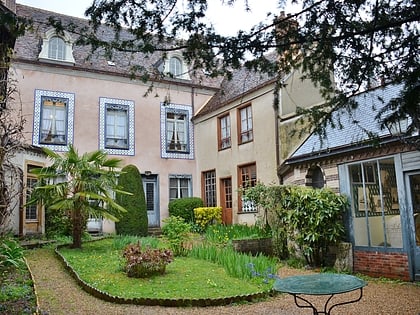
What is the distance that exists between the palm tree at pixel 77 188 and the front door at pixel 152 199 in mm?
6907

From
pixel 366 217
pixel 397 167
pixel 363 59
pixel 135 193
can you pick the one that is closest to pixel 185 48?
pixel 363 59

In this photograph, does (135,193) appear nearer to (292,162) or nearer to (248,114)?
(248,114)

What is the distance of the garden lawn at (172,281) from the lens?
689 centimetres

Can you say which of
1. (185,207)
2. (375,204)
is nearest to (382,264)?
(375,204)

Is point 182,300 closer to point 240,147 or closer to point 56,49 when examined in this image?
point 240,147

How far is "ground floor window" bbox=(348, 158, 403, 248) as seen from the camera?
28.8 feet

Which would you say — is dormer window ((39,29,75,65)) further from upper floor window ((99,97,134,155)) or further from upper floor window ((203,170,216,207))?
upper floor window ((203,170,216,207))

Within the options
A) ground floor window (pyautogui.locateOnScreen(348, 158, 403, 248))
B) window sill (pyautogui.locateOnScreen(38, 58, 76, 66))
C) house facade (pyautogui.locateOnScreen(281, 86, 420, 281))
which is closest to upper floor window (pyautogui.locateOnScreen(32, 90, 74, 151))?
window sill (pyautogui.locateOnScreen(38, 58, 76, 66))

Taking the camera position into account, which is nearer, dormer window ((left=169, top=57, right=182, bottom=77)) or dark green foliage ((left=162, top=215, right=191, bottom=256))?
dark green foliage ((left=162, top=215, right=191, bottom=256))

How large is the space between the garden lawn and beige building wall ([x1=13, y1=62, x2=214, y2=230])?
8.72 meters

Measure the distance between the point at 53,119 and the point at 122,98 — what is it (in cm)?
316

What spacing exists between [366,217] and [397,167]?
1.47 metres

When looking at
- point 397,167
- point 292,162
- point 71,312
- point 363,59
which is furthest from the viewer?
point 292,162

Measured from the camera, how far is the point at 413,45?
4.95m
